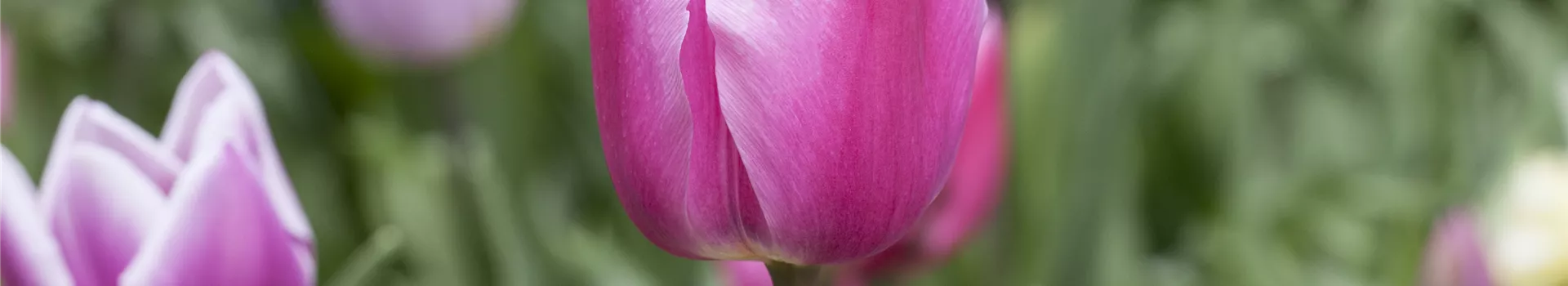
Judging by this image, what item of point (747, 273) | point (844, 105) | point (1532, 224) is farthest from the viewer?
point (1532, 224)

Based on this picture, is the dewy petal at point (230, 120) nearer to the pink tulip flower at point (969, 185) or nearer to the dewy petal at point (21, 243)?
the dewy petal at point (21, 243)

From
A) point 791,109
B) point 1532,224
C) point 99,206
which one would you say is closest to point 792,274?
point 791,109

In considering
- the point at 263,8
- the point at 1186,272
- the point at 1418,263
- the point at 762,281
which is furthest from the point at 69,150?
the point at 263,8

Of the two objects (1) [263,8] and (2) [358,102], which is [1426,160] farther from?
(1) [263,8]

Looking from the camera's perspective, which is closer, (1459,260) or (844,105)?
(844,105)

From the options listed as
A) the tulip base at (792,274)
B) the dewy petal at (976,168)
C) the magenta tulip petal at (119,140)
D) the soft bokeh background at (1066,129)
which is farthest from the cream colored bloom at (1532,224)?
the magenta tulip petal at (119,140)

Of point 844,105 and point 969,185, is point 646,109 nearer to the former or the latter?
point 844,105

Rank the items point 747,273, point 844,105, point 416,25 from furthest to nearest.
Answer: point 416,25 < point 747,273 < point 844,105
